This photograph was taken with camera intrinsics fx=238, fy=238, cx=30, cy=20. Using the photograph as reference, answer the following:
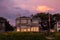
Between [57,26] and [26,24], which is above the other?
[26,24]

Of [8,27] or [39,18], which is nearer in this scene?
[39,18]

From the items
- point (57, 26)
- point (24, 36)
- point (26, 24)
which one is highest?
point (24, 36)

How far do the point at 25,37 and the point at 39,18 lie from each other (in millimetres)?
65643

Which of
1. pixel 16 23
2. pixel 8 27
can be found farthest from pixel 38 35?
pixel 8 27

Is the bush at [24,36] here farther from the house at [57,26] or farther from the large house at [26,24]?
the house at [57,26]

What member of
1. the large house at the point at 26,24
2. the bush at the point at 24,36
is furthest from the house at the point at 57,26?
the bush at the point at 24,36

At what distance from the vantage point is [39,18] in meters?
93.0

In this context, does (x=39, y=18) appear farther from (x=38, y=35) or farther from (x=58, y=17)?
(x=38, y=35)

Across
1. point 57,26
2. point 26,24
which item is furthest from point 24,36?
point 57,26

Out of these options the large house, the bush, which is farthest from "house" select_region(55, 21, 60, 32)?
the bush

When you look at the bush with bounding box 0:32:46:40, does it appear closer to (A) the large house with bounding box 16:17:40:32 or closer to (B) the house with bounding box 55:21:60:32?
(A) the large house with bounding box 16:17:40:32

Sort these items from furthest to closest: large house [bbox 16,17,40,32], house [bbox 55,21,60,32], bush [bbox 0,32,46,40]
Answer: house [bbox 55,21,60,32] → large house [bbox 16,17,40,32] → bush [bbox 0,32,46,40]

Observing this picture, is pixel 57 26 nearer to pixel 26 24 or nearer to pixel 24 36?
pixel 26 24

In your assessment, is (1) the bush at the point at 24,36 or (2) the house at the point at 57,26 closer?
(1) the bush at the point at 24,36
